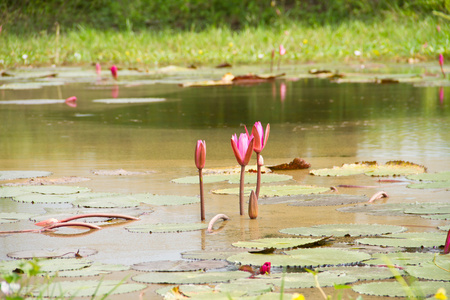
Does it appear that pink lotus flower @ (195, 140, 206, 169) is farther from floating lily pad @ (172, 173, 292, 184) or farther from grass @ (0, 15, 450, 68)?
grass @ (0, 15, 450, 68)

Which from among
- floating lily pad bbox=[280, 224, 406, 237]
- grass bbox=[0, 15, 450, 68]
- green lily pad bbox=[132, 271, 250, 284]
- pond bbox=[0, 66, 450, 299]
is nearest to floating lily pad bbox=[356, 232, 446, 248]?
floating lily pad bbox=[280, 224, 406, 237]

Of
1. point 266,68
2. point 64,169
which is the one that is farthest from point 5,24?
point 64,169

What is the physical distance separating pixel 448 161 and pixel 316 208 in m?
1.06

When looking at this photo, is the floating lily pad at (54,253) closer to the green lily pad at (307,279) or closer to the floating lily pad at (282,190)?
the green lily pad at (307,279)

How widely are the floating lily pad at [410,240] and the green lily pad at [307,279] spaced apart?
302mm

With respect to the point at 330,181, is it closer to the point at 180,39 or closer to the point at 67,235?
the point at 67,235

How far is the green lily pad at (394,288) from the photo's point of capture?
62.1 inches

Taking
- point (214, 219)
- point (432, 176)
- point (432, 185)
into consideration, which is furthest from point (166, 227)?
point (432, 176)

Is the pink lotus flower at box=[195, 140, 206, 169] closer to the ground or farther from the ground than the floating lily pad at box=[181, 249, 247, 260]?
farther from the ground

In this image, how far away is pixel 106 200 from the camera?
105 inches

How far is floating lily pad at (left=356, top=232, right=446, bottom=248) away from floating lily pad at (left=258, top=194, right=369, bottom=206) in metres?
0.51

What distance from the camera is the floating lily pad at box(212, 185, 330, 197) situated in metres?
2.77

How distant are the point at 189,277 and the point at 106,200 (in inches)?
38.9

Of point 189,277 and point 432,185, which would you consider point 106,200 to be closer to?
point 189,277
